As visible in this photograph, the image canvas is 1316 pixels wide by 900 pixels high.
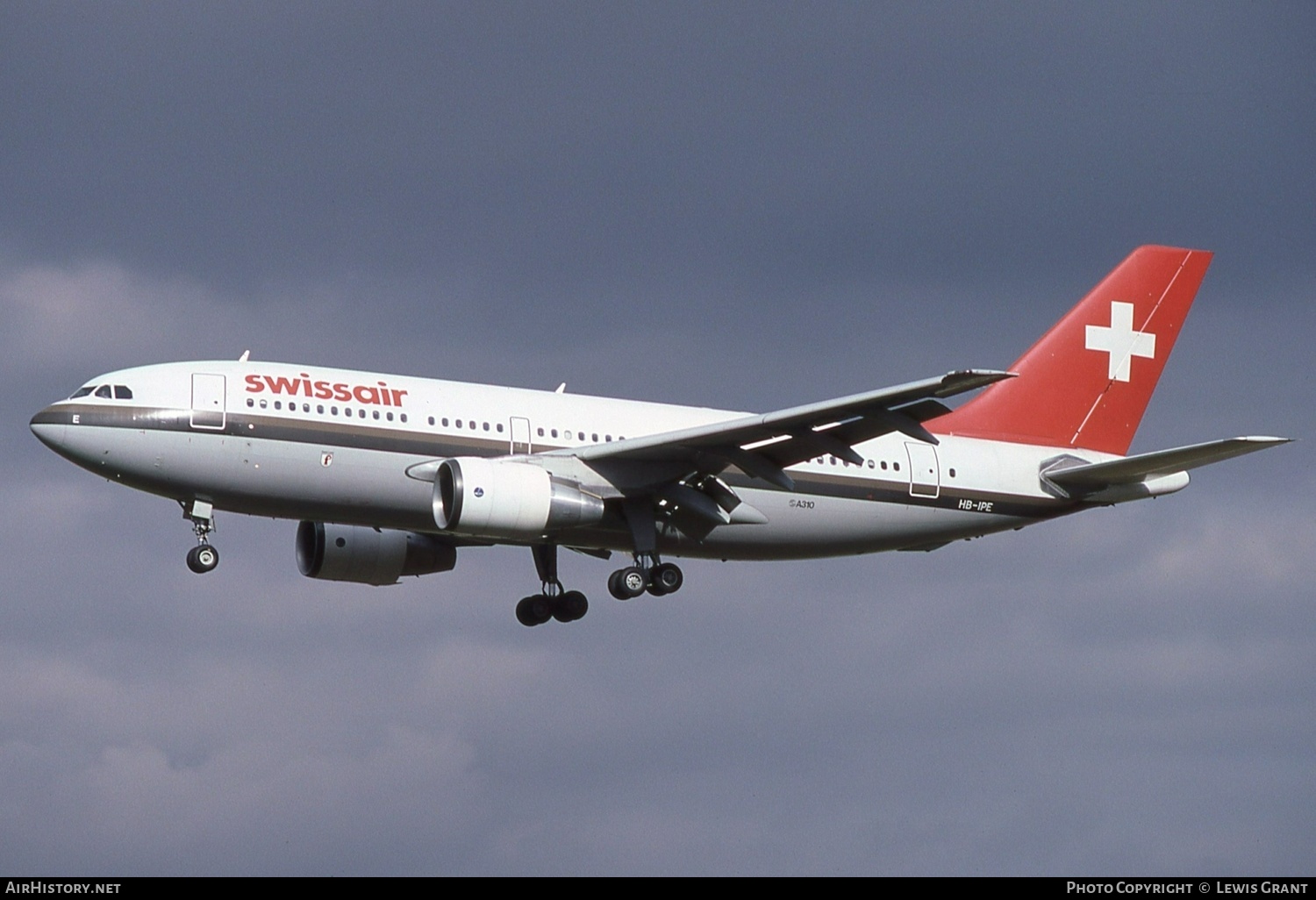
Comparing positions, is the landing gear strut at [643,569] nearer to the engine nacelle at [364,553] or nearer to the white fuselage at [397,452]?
the white fuselage at [397,452]

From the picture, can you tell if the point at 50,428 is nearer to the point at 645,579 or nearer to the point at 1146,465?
the point at 645,579

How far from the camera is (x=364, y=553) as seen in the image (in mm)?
44312

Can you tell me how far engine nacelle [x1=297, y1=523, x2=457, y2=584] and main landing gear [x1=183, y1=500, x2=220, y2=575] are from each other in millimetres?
5239

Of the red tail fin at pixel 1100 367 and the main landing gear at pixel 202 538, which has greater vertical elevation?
the red tail fin at pixel 1100 367

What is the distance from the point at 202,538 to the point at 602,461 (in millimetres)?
8300

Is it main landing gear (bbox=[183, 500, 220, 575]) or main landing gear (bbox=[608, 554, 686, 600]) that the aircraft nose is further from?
main landing gear (bbox=[608, 554, 686, 600])

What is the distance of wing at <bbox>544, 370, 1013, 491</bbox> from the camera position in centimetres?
3631

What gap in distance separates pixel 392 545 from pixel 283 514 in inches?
225

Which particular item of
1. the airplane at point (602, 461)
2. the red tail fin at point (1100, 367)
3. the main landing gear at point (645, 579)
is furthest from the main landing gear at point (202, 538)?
the red tail fin at point (1100, 367)

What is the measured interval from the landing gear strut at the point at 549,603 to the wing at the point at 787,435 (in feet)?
16.8

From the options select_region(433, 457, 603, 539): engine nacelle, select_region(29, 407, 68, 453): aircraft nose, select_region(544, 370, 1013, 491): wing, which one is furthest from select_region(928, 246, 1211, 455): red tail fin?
select_region(29, 407, 68, 453): aircraft nose

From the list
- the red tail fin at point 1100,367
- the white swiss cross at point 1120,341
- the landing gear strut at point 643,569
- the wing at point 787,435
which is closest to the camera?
the wing at point 787,435

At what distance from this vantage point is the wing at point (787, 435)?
3631 centimetres

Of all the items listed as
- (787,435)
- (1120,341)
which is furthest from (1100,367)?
(787,435)
